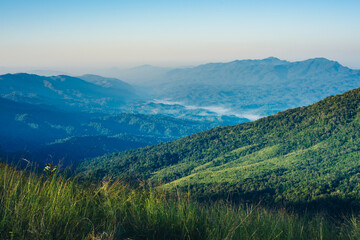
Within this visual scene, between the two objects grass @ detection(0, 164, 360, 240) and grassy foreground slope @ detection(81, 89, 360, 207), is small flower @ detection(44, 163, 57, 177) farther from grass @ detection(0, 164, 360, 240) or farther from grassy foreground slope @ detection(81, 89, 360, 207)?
grassy foreground slope @ detection(81, 89, 360, 207)

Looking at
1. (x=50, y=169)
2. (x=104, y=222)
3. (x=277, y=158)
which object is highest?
(x=50, y=169)

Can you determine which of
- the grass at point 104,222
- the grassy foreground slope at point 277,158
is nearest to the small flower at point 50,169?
the grass at point 104,222

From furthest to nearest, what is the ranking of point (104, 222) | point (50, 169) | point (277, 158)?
point (277, 158) < point (50, 169) < point (104, 222)

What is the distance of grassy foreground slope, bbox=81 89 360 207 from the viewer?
127 feet

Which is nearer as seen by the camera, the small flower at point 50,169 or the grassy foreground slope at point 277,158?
the small flower at point 50,169

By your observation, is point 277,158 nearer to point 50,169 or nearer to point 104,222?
point 50,169

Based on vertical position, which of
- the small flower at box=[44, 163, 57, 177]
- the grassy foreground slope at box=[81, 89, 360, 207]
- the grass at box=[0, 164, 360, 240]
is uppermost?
the small flower at box=[44, 163, 57, 177]

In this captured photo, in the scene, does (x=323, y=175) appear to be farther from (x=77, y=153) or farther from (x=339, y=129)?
(x=77, y=153)

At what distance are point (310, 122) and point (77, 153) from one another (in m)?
112

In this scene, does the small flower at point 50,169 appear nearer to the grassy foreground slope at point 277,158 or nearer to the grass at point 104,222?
the grass at point 104,222

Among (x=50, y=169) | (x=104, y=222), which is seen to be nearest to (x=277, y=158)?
(x=50, y=169)

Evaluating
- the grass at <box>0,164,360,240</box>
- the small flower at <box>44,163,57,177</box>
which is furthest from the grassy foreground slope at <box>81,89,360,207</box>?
the grass at <box>0,164,360,240</box>

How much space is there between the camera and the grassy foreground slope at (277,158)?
3856cm

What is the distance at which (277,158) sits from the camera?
63.0 metres
